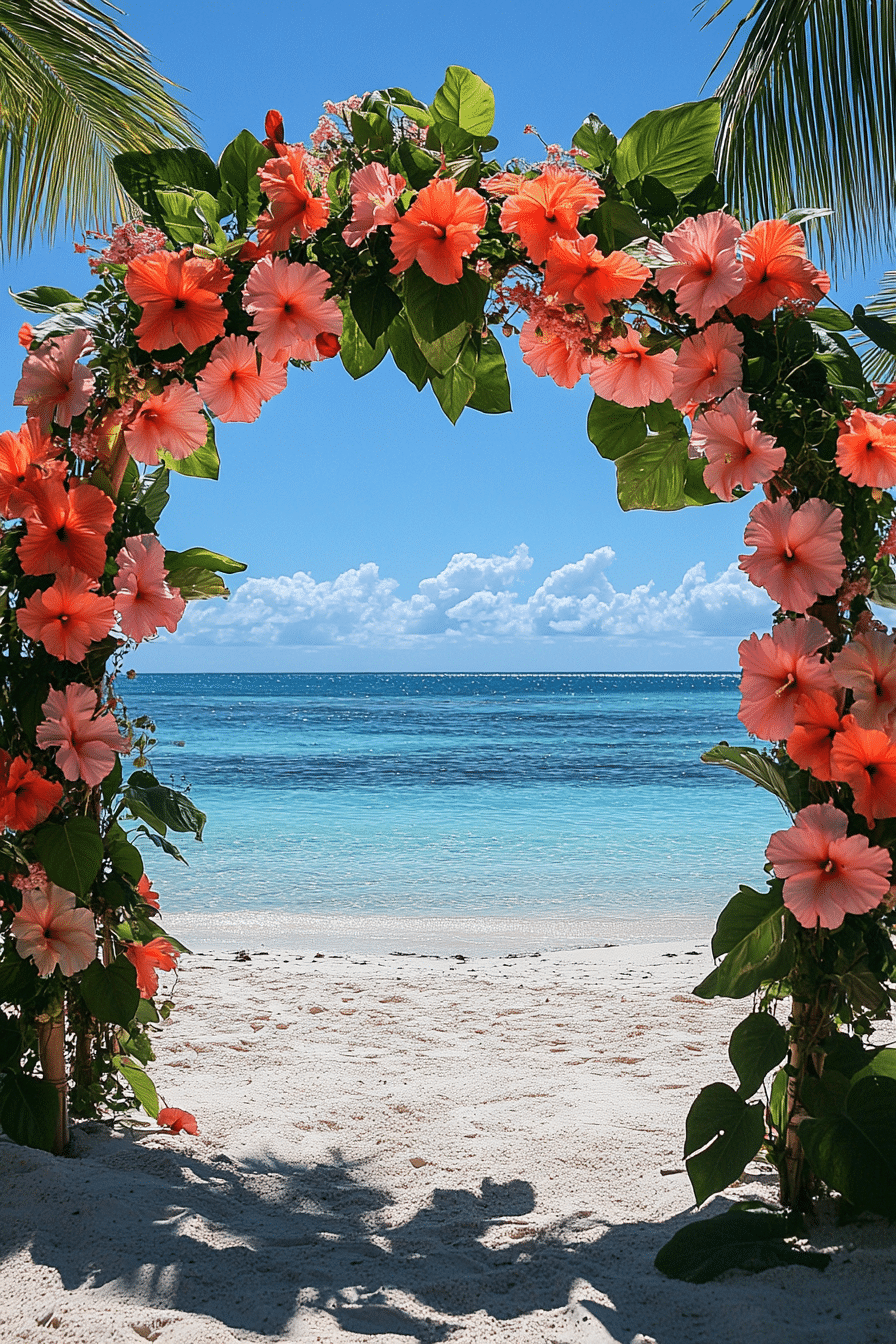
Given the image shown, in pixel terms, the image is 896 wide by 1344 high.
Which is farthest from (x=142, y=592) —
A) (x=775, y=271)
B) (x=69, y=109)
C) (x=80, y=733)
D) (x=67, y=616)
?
(x=69, y=109)

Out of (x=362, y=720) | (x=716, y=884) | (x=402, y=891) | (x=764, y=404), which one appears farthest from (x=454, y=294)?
(x=362, y=720)

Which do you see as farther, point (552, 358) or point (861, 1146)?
point (552, 358)

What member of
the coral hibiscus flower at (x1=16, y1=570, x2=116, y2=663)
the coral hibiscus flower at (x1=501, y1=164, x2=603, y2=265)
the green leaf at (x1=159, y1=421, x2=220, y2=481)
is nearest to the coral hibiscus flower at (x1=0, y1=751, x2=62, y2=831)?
the coral hibiscus flower at (x1=16, y1=570, x2=116, y2=663)

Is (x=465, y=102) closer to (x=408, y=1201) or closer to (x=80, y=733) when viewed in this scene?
(x=80, y=733)

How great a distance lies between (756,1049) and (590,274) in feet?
4.84

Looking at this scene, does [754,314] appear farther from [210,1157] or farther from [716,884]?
[716,884]

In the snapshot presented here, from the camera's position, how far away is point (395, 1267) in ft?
6.24

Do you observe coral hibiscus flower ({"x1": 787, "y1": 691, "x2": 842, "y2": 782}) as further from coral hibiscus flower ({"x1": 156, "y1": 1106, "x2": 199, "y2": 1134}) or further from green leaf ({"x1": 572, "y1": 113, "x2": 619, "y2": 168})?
coral hibiscus flower ({"x1": 156, "y1": 1106, "x2": 199, "y2": 1134})

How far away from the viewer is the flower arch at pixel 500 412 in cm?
164

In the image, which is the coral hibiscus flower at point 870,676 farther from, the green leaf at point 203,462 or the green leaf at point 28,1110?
the green leaf at point 28,1110

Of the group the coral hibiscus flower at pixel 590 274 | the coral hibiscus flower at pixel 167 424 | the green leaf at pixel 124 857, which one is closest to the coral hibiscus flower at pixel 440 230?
the coral hibiscus flower at pixel 590 274

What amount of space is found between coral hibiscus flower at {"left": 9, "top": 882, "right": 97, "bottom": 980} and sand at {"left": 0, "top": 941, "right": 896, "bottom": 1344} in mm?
455

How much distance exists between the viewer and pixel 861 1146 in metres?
1.63

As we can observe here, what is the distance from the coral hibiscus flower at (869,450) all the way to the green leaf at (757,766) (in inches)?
21.9
